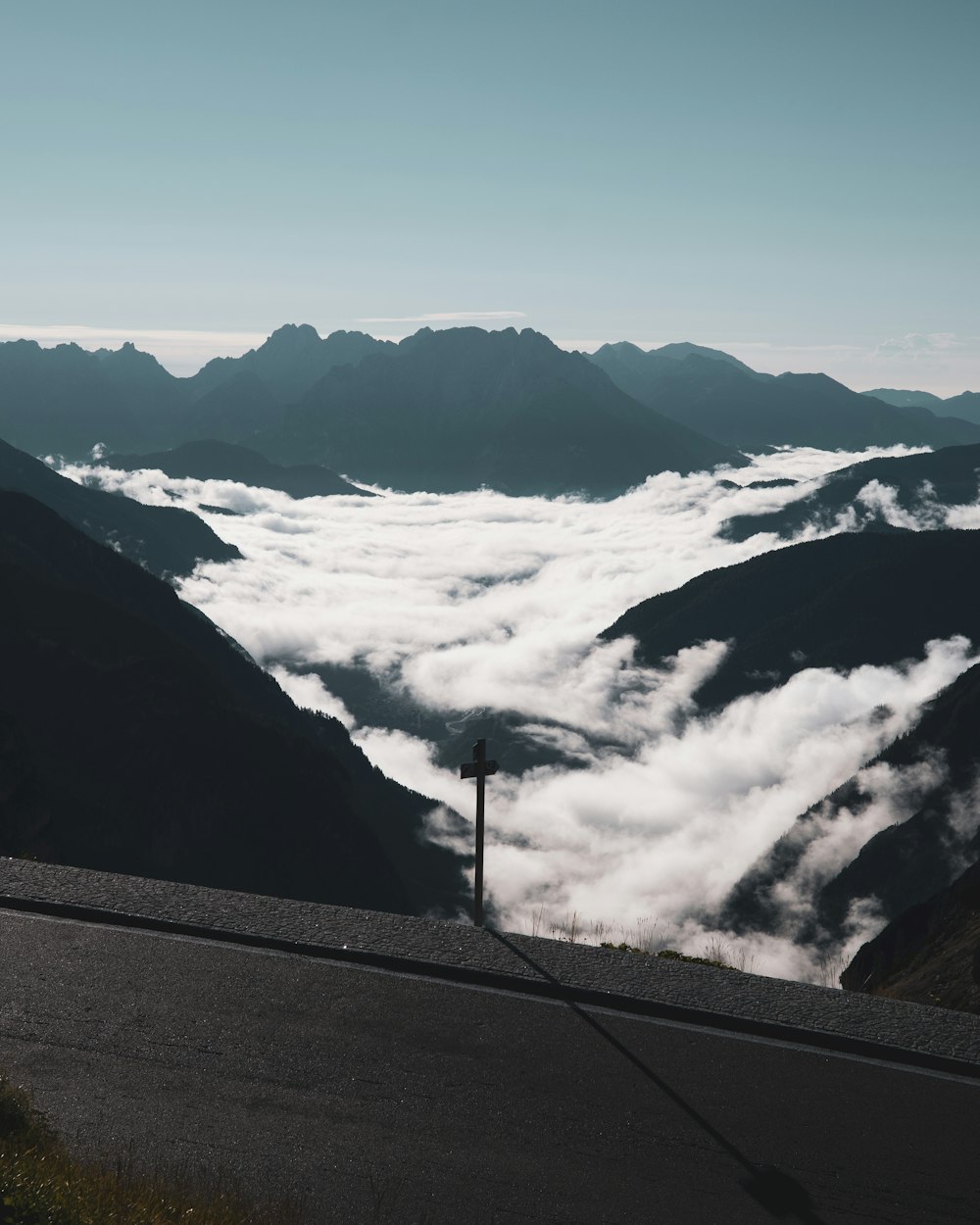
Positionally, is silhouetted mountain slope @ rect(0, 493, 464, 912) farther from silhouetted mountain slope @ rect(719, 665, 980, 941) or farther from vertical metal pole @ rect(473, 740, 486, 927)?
vertical metal pole @ rect(473, 740, 486, 927)

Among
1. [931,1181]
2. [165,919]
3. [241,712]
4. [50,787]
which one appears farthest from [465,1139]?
[241,712]

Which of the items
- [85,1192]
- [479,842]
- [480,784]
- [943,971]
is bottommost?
[943,971]

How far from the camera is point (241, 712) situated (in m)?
125

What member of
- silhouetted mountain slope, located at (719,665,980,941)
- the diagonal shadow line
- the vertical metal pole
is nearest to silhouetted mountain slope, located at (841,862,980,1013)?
the diagonal shadow line

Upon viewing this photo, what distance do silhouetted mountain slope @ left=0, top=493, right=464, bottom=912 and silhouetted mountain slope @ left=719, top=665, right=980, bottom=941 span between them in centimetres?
7336

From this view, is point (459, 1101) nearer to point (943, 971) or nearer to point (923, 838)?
point (943, 971)

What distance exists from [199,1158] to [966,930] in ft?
86.3

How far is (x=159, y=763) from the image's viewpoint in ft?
362

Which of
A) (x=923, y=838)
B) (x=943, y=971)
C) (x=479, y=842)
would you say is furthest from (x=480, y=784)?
(x=923, y=838)

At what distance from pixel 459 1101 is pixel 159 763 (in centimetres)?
10731

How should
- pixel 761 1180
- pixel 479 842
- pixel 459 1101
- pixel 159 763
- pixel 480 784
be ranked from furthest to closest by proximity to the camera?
1. pixel 159 763
2. pixel 480 784
3. pixel 479 842
4. pixel 459 1101
5. pixel 761 1180

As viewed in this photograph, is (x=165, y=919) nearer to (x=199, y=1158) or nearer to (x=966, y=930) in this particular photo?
(x=199, y=1158)

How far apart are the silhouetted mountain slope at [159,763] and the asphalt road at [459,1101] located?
79.0 meters

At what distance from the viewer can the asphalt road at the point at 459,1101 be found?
8516mm
